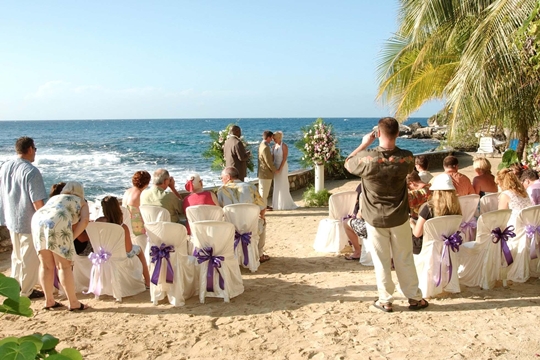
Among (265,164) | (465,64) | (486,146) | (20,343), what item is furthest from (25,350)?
(486,146)

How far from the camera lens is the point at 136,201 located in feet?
20.0

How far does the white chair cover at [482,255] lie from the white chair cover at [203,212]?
282cm

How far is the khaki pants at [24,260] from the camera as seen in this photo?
5.38 m

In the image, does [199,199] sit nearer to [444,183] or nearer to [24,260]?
[24,260]

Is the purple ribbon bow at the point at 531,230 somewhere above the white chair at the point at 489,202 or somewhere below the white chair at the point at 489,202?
below

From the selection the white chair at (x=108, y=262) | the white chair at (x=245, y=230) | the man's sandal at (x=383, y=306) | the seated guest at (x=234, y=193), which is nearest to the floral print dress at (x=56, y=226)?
the white chair at (x=108, y=262)

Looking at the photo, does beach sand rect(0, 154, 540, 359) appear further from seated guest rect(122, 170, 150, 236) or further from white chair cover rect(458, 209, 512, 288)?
seated guest rect(122, 170, 150, 236)

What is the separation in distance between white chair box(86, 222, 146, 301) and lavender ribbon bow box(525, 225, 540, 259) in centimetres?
458

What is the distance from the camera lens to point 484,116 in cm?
920

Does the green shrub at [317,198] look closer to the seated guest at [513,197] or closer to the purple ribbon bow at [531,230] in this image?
the seated guest at [513,197]

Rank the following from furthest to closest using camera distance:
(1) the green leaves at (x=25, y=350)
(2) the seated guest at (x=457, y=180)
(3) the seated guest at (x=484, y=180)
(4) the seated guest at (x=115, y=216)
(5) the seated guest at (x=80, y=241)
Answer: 1. (3) the seated guest at (x=484, y=180)
2. (2) the seated guest at (x=457, y=180)
3. (5) the seated guest at (x=80, y=241)
4. (4) the seated guest at (x=115, y=216)
5. (1) the green leaves at (x=25, y=350)

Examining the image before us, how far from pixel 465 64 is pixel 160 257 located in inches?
255

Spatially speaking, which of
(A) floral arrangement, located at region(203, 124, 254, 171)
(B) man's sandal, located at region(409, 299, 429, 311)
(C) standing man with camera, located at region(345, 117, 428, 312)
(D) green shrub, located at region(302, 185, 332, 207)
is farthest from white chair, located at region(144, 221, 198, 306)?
(D) green shrub, located at region(302, 185, 332, 207)

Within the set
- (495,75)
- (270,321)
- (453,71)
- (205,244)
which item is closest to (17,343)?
(270,321)
